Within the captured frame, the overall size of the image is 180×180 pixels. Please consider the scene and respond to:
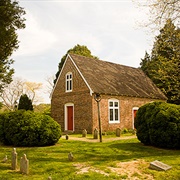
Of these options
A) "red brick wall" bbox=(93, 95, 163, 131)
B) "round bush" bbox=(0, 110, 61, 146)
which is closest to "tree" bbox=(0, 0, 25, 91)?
"round bush" bbox=(0, 110, 61, 146)

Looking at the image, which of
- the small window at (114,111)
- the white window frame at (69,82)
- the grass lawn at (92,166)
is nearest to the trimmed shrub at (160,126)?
the grass lawn at (92,166)

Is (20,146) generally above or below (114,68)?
below

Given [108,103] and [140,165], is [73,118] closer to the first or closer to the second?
[108,103]

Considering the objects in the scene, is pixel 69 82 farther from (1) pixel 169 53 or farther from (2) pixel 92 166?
(2) pixel 92 166

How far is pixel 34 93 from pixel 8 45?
3852 cm

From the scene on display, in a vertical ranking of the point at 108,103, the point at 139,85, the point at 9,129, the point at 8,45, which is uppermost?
the point at 8,45

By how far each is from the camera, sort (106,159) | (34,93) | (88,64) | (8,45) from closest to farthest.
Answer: (106,159)
(8,45)
(88,64)
(34,93)

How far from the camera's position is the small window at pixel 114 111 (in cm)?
2205

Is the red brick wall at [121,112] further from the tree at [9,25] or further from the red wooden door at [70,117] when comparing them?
the tree at [9,25]

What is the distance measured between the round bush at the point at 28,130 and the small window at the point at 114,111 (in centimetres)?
944

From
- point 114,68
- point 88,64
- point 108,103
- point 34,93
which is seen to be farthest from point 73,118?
point 34,93

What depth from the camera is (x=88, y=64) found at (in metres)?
24.7

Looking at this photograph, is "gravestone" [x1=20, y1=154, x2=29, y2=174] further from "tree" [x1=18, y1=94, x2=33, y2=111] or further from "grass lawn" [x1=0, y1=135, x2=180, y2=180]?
"tree" [x1=18, y1=94, x2=33, y2=111]

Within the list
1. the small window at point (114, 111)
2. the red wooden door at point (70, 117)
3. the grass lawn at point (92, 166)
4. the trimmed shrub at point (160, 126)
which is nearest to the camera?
the grass lawn at point (92, 166)
